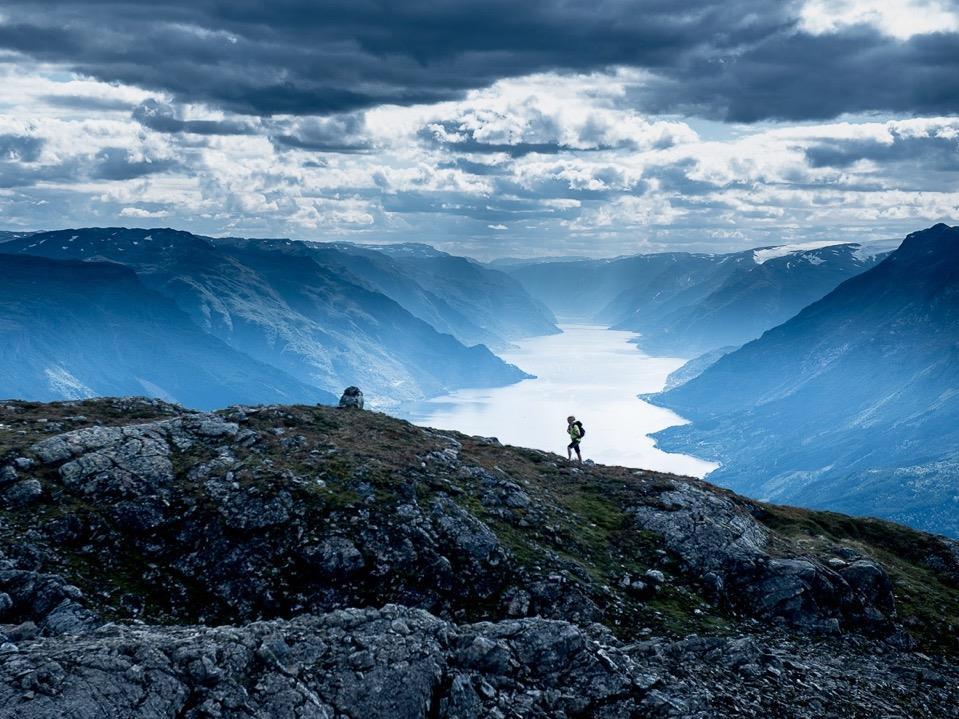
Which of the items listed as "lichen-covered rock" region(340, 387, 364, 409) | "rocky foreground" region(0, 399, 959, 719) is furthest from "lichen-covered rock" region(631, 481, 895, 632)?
"lichen-covered rock" region(340, 387, 364, 409)

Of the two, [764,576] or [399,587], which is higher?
[764,576]

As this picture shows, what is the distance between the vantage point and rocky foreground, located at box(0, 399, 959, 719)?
73.2 feet

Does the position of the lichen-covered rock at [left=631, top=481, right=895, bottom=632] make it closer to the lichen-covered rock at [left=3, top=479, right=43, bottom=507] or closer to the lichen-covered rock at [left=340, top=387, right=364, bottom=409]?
the lichen-covered rock at [left=340, top=387, right=364, bottom=409]

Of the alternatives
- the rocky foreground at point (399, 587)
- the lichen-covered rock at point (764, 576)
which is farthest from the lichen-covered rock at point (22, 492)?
the lichen-covered rock at point (764, 576)

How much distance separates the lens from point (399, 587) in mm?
32375

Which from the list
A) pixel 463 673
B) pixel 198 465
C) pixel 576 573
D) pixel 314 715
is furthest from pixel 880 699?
pixel 198 465

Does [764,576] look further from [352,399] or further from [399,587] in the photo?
[352,399]

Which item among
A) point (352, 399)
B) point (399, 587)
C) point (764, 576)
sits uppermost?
point (352, 399)

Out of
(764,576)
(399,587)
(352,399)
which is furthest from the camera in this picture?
(352,399)

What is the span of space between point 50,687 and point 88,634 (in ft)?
13.6

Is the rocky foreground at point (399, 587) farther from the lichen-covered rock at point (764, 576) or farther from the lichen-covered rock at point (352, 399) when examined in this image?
the lichen-covered rock at point (352, 399)

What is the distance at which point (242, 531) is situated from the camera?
33875mm

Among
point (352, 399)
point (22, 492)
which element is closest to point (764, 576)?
point (352, 399)

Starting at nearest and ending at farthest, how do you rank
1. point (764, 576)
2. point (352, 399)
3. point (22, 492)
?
point (22, 492), point (764, 576), point (352, 399)
